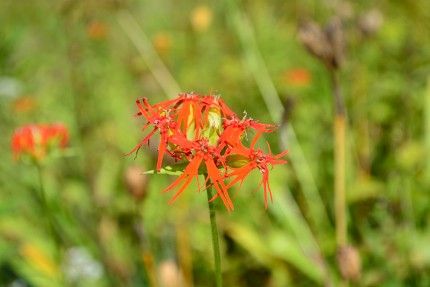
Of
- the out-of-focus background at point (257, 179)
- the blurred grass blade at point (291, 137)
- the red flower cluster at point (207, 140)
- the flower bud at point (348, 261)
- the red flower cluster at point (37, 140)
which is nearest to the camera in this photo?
the red flower cluster at point (207, 140)

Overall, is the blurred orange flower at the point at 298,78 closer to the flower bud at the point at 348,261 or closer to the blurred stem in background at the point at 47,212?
the blurred stem in background at the point at 47,212

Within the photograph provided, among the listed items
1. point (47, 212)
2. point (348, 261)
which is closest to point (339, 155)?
→ point (348, 261)

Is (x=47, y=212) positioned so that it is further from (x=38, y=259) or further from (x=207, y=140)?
(x=207, y=140)

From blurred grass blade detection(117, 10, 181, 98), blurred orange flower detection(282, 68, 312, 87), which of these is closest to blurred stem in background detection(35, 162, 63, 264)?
blurred grass blade detection(117, 10, 181, 98)

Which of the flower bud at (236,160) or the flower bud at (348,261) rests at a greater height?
the flower bud at (236,160)

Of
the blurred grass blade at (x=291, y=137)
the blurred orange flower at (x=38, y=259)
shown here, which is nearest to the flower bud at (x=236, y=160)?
the blurred grass blade at (x=291, y=137)

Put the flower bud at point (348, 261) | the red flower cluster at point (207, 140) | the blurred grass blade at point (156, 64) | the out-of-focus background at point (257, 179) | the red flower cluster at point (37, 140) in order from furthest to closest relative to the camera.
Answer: the blurred grass blade at point (156, 64)
the out-of-focus background at point (257, 179)
the red flower cluster at point (37, 140)
the flower bud at point (348, 261)
the red flower cluster at point (207, 140)
